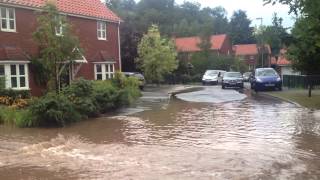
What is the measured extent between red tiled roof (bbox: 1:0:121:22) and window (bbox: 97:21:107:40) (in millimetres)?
523

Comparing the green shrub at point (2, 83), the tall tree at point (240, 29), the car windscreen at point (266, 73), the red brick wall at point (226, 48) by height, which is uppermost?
the tall tree at point (240, 29)

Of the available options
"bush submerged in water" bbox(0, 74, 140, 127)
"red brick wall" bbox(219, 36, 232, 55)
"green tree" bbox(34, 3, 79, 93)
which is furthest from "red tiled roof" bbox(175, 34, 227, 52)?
"green tree" bbox(34, 3, 79, 93)

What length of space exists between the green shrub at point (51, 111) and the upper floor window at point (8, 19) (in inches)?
368

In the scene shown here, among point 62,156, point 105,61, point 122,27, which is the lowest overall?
point 62,156

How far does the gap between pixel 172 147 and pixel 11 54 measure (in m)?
16.6

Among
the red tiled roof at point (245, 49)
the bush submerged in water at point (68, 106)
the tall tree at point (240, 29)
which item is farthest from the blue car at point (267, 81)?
the tall tree at point (240, 29)

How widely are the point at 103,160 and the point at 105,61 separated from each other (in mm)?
24960

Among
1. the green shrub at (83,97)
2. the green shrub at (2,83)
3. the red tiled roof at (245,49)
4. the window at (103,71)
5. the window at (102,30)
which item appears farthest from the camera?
the red tiled roof at (245,49)

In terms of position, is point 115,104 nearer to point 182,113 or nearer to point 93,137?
point 182,113

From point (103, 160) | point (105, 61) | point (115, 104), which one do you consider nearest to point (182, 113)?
point (115, 104)

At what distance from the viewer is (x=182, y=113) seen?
912 inches

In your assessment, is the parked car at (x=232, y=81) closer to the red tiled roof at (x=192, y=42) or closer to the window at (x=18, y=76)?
the window at (x=18, y=76)

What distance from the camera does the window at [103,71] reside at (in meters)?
36.6

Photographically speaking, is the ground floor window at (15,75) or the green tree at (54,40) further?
the ground floor window at (15,75)
